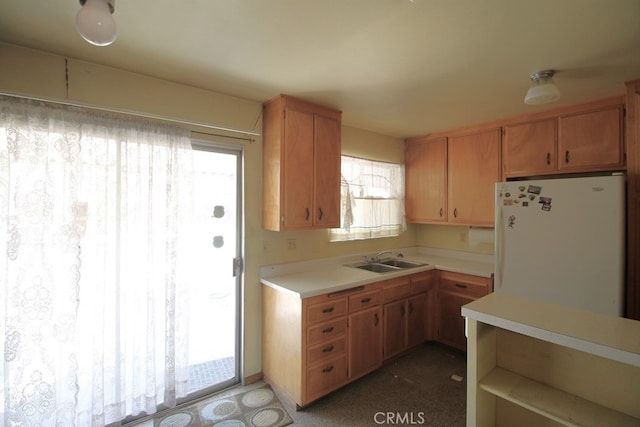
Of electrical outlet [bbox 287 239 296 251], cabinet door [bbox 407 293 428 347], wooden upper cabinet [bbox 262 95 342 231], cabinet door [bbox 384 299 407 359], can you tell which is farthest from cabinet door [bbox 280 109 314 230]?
cabinet door [bbox 407 293 428 347]

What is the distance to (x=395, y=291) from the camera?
9.07 feet

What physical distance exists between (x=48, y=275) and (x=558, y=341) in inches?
97.4

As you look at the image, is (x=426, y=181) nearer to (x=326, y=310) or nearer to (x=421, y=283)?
(x=421, y=283)

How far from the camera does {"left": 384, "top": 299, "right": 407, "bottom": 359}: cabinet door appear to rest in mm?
2721

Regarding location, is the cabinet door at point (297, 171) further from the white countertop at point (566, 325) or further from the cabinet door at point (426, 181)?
the cabinet door at point (426, 181)

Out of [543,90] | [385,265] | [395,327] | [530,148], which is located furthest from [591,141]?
[395,327]

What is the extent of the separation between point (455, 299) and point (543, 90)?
6.67 feet

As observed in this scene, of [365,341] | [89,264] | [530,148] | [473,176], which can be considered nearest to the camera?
[89,264]

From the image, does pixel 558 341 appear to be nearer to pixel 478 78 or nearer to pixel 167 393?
pixel 478 78

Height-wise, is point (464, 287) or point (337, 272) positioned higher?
point (337, 272)

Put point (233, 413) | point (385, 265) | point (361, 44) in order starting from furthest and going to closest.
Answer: point (385, 265)
point (233, 413)
point (361, 44)

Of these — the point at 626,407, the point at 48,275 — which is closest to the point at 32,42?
the point at 48,275

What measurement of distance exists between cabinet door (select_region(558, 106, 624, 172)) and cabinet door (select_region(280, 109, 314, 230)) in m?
2.19

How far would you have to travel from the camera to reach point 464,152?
3.22 meters
